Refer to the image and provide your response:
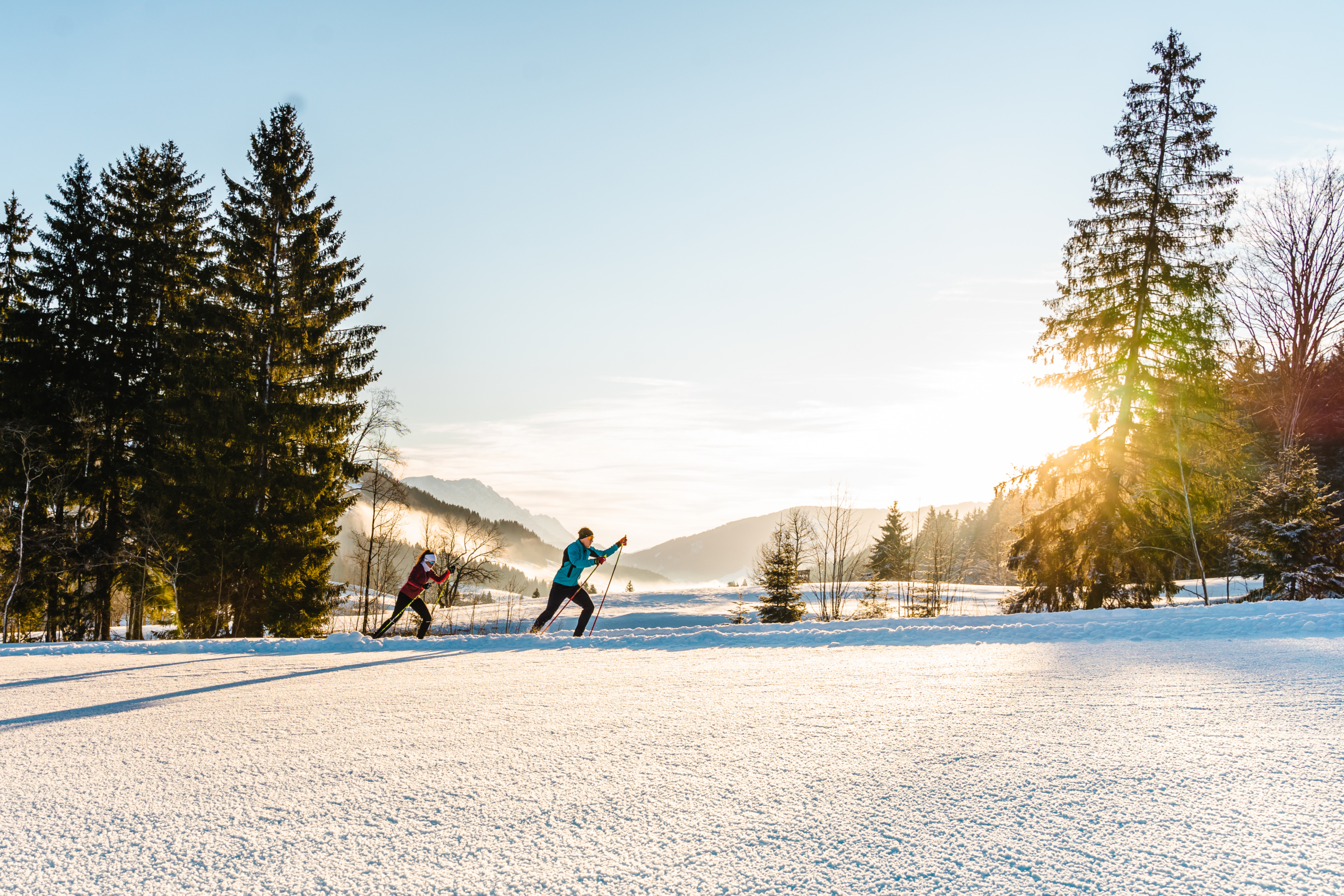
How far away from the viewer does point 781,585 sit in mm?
23906

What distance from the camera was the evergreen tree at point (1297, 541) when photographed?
18.2 meters

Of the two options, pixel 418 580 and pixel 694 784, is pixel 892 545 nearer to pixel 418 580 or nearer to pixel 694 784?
pixel 418 580

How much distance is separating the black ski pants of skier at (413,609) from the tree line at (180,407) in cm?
993

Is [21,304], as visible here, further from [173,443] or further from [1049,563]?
[1049,563]

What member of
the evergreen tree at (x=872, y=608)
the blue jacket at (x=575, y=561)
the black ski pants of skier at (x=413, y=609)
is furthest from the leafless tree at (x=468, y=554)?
the blue jacket at (x=575, y=561)

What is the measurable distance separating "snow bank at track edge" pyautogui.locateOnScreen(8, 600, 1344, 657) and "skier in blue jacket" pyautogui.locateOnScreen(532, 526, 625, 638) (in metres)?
0.37

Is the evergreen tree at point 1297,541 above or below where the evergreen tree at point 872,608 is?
above

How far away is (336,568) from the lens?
5640 inches

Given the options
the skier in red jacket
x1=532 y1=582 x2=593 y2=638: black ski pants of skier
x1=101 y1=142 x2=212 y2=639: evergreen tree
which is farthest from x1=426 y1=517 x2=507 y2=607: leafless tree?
x1=532 y1=582 x2=593 y2=638: black ski pants of skier

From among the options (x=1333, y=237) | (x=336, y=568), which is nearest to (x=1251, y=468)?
(x=1333, y=237)

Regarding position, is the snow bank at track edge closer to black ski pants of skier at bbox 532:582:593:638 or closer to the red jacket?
black ski pants of skier at bbox 532:582:593:638

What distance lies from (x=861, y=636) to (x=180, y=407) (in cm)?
2015

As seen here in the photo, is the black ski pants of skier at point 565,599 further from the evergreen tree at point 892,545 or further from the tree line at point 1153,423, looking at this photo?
the evergreen tree at point 892,545

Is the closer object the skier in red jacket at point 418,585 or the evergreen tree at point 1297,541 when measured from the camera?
the skier in red jacket at point 418,585
